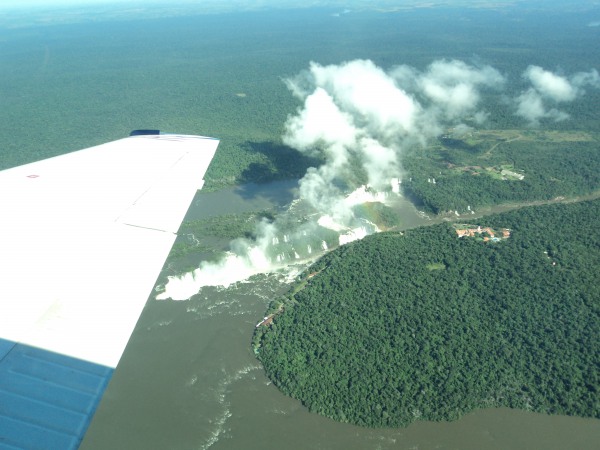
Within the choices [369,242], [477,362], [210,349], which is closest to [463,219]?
[369,242]

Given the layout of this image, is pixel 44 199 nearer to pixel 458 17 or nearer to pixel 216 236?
pixel 216 236

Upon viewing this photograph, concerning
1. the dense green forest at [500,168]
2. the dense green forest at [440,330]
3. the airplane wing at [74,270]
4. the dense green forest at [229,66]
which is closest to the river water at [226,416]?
the dense green forest at [440,330]

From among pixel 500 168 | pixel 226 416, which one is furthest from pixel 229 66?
pixel 226 416

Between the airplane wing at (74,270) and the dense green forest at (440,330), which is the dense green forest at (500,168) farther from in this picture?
the airplane wing at (74,270)

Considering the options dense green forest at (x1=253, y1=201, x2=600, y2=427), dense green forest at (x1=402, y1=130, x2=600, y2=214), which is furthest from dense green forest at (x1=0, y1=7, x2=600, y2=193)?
dense green forest at (x1=253, y1=201, x2=600, y2=427)

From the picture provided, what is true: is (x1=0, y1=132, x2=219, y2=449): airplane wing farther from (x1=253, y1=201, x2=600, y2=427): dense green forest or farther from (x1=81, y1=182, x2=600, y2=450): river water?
(x1=253, y1=201, x2=600, y2=427): dense green forest

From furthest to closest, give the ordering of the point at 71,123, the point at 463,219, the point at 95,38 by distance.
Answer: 1. the point at 95,38
2. the point at 71,123
3. the point at 463,219

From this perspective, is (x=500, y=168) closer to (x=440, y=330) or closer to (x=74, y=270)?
(x=440, y=330)
